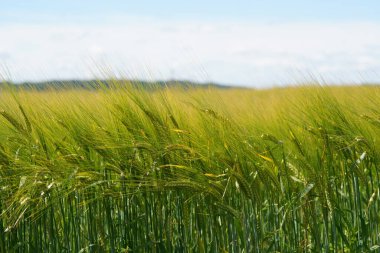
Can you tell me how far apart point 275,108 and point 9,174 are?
1206mm

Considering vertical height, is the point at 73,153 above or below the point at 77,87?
below

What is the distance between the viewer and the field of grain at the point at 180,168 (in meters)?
2.67

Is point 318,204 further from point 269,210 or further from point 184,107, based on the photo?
point 184,107

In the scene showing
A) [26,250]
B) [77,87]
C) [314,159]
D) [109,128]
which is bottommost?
[26,250]

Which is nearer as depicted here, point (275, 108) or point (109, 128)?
point (109, 128)

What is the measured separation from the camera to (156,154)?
8.68 feet

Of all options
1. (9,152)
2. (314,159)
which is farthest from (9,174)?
(314,159)

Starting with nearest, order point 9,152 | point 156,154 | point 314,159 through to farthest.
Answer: point 156,154 → point 314,159 → point 9,152

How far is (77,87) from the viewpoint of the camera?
2770 mm

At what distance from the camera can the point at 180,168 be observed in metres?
2.65

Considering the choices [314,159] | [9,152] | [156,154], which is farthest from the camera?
[9,152]

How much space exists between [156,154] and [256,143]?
17.8 inches

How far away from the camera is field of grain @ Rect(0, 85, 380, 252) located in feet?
8.77

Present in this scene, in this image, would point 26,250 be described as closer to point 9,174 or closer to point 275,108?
point 9,174
